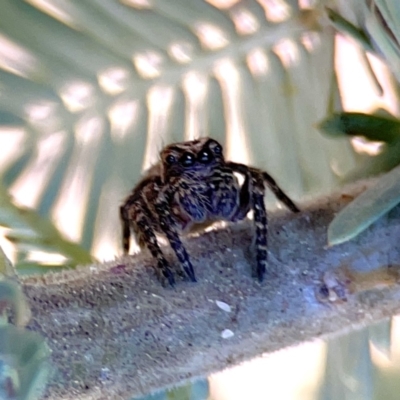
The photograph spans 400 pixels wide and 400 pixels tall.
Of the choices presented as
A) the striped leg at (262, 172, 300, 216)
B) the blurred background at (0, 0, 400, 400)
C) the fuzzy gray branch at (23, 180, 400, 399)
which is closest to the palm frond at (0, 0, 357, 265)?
the blurred background at (0, 0, 400, 400)

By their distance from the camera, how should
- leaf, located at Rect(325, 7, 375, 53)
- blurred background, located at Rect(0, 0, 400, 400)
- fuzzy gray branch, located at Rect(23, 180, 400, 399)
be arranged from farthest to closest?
1. blurred background, located at Rect(0, 0, 400, 400)
2. leaf, located at Rect(325, 7, 375, 53)
3. fuzzy gray branch, located at Rect(23, 180, 400, 399)

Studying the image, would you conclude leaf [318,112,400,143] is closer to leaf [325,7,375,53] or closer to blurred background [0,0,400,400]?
leaf [325,7,375,53]

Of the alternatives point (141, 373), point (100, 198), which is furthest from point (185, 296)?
point (100, 198)

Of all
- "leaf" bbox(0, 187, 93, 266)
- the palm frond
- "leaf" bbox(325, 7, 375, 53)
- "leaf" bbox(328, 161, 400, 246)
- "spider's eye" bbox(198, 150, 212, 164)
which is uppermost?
"leaf" bbox(325, 7, 375, 53)

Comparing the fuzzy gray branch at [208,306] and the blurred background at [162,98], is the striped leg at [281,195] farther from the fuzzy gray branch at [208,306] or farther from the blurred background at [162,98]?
the blurred background at [162,98]

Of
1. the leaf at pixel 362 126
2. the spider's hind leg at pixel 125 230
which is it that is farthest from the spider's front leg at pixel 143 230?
the leaf at pixel 362 126

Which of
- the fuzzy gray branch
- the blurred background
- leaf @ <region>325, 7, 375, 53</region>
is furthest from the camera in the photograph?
the blurred background

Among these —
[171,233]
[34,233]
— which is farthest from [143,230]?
[34,233]

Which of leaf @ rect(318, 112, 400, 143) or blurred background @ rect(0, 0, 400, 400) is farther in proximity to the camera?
blurred background @ rect(0, 0, 400, 400)
